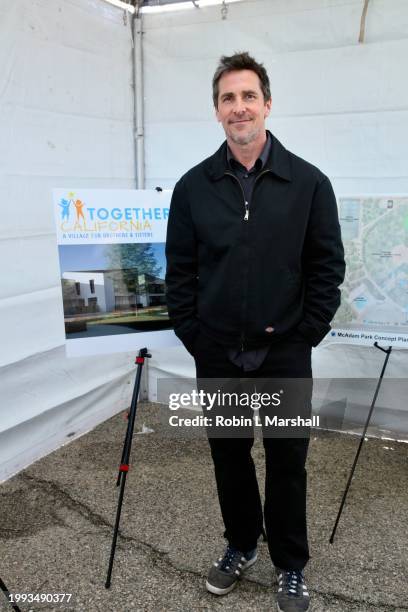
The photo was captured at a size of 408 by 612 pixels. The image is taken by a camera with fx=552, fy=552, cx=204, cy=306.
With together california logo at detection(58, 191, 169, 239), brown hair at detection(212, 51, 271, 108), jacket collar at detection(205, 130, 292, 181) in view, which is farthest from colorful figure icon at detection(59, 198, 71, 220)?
brown hair at detection(212, 51, 271, 108)

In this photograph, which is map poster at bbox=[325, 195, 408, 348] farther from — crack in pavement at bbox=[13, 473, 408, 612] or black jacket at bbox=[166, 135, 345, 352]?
crack in pavement at bbox=[13, 473, 408, 612]

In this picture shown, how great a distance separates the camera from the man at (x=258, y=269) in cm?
198

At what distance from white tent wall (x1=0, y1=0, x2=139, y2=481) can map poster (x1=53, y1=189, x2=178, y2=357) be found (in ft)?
2.45

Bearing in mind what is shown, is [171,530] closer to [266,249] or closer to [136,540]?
[136,540]

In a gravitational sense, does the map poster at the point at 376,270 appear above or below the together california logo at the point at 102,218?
below

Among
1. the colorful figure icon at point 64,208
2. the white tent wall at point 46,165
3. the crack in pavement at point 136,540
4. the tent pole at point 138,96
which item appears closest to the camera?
the crack in pavement at point 136,540

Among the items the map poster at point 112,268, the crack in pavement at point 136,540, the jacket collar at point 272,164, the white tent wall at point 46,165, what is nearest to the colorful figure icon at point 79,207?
the map poster at point 112,268

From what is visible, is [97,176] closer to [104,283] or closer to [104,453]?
[104,283]

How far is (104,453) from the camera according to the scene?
11.6ft

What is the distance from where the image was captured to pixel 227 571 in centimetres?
229

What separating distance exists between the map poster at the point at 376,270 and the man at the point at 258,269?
0.95 m

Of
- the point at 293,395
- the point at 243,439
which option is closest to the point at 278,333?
the point at 293,395

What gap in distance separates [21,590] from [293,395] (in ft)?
4.56

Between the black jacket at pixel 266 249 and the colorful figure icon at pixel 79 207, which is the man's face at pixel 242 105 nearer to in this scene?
the black jacket at pixel 266 249
